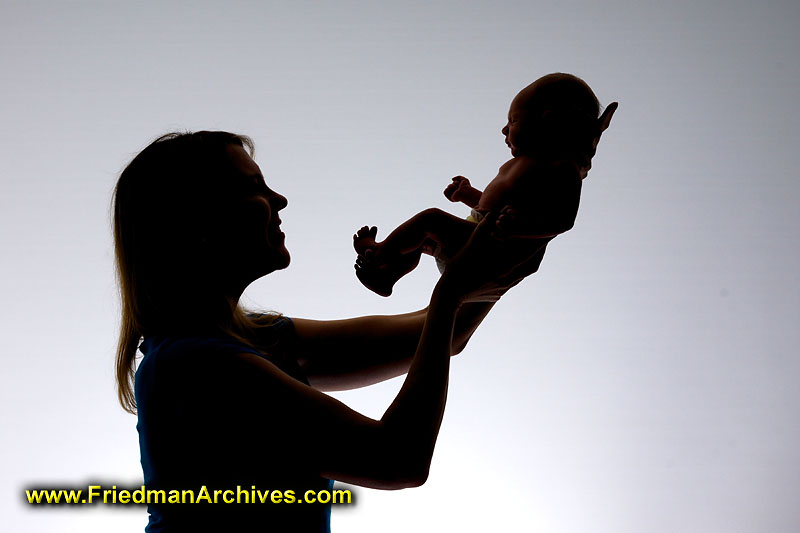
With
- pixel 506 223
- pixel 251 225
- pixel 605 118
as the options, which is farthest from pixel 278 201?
pixel 605 118

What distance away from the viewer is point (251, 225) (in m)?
0.82

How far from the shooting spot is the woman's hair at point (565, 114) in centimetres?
83

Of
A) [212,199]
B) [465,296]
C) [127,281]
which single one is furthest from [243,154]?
[465,296]

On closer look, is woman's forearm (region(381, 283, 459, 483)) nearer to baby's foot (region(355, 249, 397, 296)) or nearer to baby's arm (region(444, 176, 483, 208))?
baby's foot (region(355, 249, 397, 296))

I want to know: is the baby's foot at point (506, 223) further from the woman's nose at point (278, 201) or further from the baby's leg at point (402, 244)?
the woman's nose at point (278, 201)

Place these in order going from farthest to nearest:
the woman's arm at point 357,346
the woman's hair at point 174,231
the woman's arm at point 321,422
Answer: the woman's arm at point 357,346
the woman's hair at point 174,231
the woman's arm at point 321,422

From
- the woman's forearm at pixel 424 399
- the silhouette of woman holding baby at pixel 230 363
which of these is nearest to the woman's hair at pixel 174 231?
the silhouette of woman holding baby at pixel 230 363

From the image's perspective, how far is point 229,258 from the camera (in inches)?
32.9

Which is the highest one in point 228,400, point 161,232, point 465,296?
point 161,232

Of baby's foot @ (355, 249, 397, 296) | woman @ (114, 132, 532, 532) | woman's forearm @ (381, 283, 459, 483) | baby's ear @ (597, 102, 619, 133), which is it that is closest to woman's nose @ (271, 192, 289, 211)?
woman @ (114, 132, 532, 532)

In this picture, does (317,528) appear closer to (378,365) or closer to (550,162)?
(378,365)

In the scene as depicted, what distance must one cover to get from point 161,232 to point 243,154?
0.13m

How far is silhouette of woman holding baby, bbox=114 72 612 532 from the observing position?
74 centimetres

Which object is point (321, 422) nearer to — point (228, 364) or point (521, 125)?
point (228, 364)
